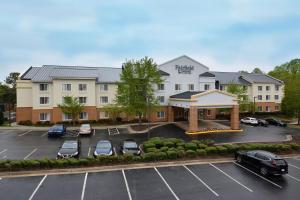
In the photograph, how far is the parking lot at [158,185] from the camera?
13.6 m

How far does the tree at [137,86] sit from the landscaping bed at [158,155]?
45.7 ft

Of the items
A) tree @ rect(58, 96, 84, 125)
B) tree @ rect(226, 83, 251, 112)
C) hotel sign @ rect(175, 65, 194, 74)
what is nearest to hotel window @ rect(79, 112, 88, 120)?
tree @ rect(58, 96, 84, 125)

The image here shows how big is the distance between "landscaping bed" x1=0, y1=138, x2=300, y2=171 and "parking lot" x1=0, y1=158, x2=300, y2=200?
1.40 m

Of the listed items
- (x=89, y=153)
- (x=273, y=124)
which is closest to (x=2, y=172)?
(x=89, y=153)

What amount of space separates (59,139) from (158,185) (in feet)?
63.3

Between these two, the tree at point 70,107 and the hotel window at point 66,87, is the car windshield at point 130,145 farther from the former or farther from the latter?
the hotel window at point 66,87

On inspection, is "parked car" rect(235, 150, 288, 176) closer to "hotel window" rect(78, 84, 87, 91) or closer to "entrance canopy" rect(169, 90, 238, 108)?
"entrance canopy" rect(169, 90, 238, 108)

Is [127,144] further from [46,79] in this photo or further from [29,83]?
[29,83]

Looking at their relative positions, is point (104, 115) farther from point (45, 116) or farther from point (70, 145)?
point (70, 145)

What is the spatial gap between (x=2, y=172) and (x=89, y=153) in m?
7.71

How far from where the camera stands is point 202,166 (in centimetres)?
1945

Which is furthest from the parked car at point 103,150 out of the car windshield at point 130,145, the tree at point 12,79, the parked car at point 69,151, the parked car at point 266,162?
the tree at point 12,79

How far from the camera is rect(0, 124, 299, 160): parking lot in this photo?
23.3m

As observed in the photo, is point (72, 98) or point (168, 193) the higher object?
point (72, 98)
